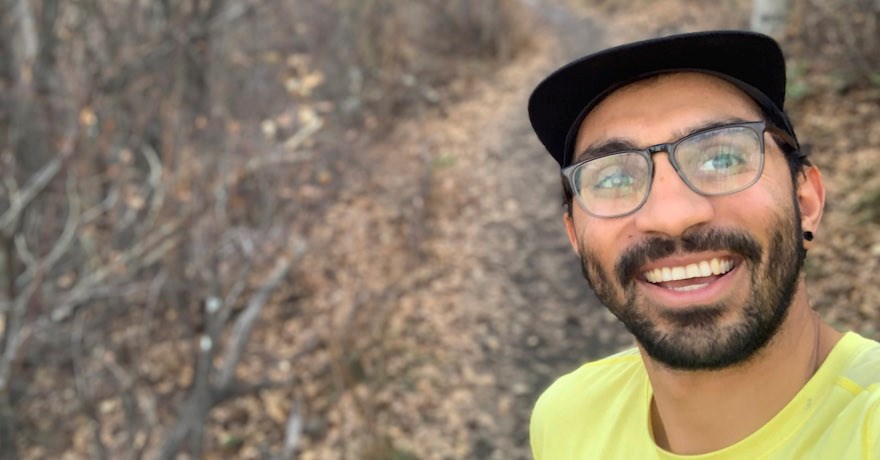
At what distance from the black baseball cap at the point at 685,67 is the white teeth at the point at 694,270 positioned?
342 mm

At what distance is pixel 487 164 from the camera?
9430mm

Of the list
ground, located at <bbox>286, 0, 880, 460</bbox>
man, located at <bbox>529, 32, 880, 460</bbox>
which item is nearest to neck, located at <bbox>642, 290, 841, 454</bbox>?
man, located at <bbox>529, 32, 880, 460</bbox>

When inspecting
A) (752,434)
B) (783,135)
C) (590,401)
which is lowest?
(590,401)

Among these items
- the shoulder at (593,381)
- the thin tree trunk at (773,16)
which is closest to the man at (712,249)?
the shoulder at (593,381)

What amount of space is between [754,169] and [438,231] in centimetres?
676

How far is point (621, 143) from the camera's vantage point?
4.48ft

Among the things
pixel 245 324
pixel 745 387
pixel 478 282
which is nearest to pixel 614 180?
pixel 745 387

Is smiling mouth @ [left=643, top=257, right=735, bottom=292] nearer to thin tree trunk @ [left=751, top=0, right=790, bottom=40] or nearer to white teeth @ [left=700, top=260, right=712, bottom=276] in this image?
white teeth @ [left=700, top=260, right=712, bottom=276]

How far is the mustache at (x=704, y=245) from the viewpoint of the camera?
3.98 feet

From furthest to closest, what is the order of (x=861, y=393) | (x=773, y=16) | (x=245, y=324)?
(x=773, y=16)
(x=245, y=324)
(x=861, y=393)

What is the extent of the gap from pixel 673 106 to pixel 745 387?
56 centimetres

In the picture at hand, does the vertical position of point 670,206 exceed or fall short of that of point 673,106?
it falls short

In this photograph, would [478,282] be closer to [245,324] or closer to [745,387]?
[245,324]

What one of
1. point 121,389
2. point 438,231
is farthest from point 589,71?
point 438,231
